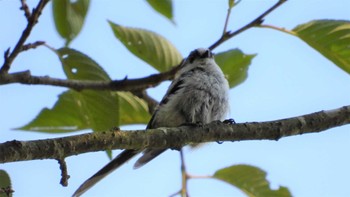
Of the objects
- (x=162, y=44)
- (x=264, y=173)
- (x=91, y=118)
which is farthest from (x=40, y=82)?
(x=264, y=173)

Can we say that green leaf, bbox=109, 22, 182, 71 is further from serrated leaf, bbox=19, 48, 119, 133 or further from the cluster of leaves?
serrated leaf, bbox=19, 48, 119, 133

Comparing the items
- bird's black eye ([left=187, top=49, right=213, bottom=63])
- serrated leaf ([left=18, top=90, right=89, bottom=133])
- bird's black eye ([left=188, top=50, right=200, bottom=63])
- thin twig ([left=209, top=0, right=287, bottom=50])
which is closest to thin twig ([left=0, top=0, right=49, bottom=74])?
serrated leaf ([left=18, top=90, right=89, bottom=133])

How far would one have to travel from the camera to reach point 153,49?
5016mm

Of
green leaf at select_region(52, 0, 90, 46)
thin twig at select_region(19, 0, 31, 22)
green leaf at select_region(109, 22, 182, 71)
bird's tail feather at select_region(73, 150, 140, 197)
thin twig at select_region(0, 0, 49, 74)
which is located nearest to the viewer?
thin twig at select_region(0, 0, 49, 74)

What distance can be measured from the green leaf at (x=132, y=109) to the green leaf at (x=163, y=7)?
26.6 inches

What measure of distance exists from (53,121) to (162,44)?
3.15 feet

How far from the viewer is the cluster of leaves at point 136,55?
14.2ft

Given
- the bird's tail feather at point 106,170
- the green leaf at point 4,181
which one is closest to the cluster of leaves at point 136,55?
the bird's tail feather at point 106,170

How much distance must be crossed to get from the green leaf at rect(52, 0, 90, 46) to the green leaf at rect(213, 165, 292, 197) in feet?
4.32

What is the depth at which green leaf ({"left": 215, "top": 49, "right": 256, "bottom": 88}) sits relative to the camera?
5.01 meters

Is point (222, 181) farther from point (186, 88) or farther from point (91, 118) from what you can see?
point (186, 88)

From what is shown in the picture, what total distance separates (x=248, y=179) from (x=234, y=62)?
1036mm

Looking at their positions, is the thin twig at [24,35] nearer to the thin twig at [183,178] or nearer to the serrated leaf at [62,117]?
the serrated leaf at [62,117]

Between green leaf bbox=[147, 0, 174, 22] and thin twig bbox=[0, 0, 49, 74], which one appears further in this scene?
green leaf bbox=[147, 0, 174, 22]
